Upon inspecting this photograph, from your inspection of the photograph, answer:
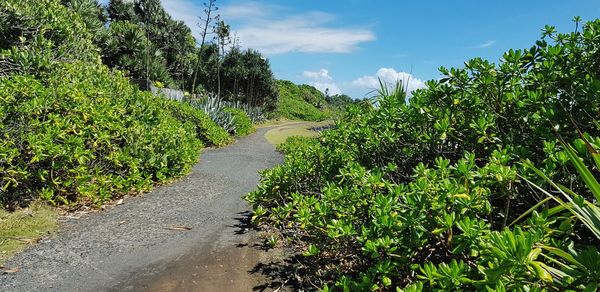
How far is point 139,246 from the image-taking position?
4.43 metres

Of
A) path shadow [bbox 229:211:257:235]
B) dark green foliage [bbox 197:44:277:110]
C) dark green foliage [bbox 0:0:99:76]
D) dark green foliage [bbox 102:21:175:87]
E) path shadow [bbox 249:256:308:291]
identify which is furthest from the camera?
dark green foliage [bbox 197:44:277:110]

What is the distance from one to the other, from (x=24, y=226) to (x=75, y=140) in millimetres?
1357

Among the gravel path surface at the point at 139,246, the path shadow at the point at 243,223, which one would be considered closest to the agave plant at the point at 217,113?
the gravel path surface at the point at 139,246

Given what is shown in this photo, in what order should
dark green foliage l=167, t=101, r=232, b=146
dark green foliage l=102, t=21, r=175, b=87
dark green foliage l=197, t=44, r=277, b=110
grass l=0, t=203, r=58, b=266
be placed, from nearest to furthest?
grass l=0, t=203, r=58, b=266 → dark green foliage l=167, t=101, r=232, b=146 → dark green foliage l=102, t=21, r=175, b=87 → dark green foliage l=197, t=44, r=277, b=110

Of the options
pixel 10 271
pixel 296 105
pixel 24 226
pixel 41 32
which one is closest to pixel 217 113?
pixel 41 32

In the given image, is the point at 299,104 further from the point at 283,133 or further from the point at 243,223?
the point at 243,223

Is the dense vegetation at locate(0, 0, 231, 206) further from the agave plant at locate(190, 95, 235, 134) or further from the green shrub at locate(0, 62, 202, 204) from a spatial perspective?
the agave plant at locate(190, 95, 235, 134)

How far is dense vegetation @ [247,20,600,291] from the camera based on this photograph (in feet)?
6.15

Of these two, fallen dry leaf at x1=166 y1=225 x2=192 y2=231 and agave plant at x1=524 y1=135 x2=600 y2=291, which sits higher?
agave plant at x1=524 y1=135 x2=600 y2=291

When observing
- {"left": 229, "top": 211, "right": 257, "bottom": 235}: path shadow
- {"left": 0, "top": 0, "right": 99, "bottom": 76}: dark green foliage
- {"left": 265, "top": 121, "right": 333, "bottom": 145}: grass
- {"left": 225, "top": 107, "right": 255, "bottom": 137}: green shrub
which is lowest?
{"left": 229, "top": 211, "right": 257, "bottom": 235}: path shadow

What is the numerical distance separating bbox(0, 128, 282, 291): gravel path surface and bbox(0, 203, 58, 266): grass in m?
0.15

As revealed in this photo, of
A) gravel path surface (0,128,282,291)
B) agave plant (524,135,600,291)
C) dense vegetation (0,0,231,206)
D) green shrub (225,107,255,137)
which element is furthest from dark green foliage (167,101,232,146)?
agave plant (524,135,600,291)

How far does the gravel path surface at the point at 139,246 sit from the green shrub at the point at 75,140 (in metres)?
0.53

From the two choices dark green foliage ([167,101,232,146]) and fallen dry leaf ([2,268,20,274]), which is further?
dark green foliage ([167,101,232,146])
